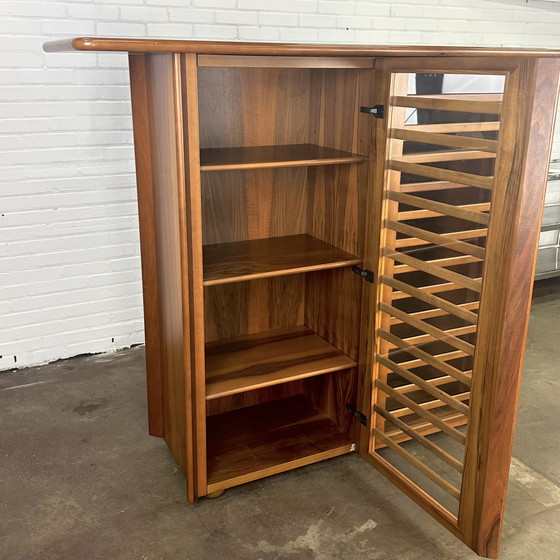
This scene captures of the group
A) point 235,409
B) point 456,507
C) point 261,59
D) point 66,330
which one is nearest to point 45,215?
point 66,330

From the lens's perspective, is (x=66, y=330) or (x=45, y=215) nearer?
(x=45, y=215)

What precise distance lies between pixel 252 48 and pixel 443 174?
691mm

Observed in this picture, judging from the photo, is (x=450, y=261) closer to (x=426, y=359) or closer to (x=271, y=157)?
(x=426, y=359)

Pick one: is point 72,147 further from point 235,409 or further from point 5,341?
point 235,409

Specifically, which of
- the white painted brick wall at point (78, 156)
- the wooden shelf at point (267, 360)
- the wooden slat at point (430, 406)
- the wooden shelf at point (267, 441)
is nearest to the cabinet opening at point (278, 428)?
the wooden shelf at point (267, 441)

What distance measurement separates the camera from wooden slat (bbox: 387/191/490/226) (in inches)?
75.8

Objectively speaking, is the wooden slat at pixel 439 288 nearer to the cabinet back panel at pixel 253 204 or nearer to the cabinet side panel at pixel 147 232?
the cabinet back panel at pixel 253 204

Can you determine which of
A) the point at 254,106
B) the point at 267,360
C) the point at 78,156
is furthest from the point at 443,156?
the point at 78,156

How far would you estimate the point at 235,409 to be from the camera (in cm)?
296

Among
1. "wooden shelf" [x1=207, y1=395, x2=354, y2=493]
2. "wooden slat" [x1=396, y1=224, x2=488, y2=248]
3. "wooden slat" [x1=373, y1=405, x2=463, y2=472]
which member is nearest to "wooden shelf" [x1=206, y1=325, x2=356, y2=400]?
"wooden slat" [x1=373, y1=405, x2=463, y2=472]

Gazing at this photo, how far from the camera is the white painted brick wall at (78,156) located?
3207 mm

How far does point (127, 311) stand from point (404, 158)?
6.82 ft

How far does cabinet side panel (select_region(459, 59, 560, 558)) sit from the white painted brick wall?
221 cm

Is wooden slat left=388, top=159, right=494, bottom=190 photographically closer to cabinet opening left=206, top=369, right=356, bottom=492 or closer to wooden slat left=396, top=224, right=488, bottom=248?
wooden slat left=396, top=224, right=488, bottom=248
